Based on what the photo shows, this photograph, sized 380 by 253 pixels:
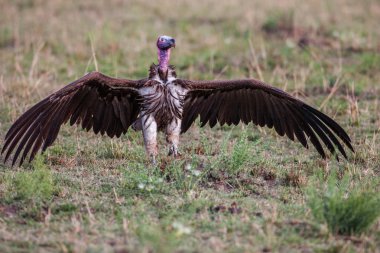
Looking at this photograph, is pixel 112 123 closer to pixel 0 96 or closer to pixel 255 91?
pixel 255 91

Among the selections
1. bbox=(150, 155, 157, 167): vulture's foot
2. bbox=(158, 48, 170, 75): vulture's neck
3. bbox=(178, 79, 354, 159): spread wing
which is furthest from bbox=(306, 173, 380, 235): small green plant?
bbox=(158, 48, 170, 75): vulture's neck

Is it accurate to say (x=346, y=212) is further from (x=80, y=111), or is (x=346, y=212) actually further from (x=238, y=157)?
(x=80, y=111)

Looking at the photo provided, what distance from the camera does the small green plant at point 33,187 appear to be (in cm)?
612

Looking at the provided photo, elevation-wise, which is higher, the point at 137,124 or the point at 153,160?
the point at 137,124

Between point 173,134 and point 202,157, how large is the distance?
43 cm

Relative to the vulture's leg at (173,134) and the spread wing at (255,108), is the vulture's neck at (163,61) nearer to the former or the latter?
the spread wing at (255,108)

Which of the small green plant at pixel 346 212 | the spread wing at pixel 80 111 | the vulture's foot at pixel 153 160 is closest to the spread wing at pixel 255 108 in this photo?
the spread wing at pixel 80 111

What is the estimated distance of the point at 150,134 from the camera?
→ 24.2ft

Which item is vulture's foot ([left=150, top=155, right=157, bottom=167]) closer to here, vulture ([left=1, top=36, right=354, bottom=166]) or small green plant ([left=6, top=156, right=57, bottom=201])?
vulture ([left=1, top=36, right=354, bottom=166])

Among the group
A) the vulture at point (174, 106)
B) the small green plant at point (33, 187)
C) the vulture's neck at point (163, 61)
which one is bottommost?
the small green plant at point (33, 187)

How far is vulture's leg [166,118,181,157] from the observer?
751 centimetres

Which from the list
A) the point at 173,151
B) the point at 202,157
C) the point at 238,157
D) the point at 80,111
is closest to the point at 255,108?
the point at 202,157

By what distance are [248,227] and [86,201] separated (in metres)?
1.30

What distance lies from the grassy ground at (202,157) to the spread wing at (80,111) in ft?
0.88
